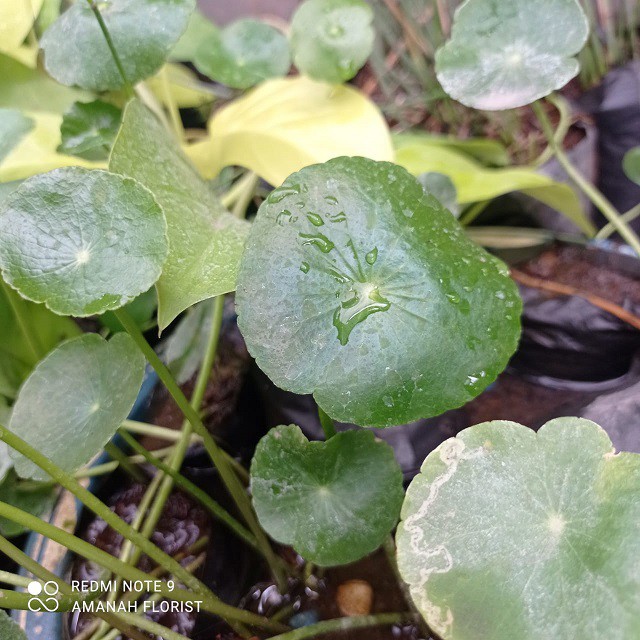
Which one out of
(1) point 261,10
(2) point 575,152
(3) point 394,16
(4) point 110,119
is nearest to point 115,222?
(4) point 110,119

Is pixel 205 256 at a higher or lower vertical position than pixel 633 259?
higher

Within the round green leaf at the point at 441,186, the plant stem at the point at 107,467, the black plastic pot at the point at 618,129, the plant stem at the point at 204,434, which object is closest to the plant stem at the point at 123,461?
the plant stem at the point at 107,467

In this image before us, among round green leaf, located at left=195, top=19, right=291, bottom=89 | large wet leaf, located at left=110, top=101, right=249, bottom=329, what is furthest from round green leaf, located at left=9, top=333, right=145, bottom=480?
round green leaf, located at left=195, top=19, right=291, bottom=89

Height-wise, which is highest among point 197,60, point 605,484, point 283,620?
point 197,60

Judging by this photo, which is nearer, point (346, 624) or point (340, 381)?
point (340, 381)

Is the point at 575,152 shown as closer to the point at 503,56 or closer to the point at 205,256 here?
the point at 503,56

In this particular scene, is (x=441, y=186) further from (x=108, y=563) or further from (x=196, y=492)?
(x=108, y=563)

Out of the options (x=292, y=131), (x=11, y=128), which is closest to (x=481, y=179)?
(x=292, y=131)
